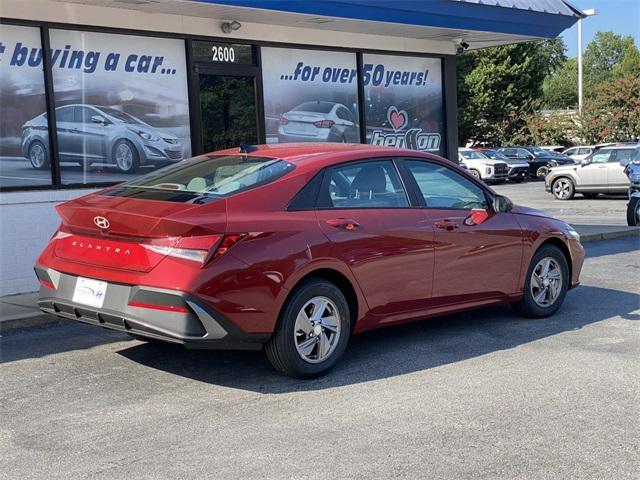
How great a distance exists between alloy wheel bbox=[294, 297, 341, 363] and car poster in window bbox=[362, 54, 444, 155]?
760cm

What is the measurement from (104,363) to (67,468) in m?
1.97

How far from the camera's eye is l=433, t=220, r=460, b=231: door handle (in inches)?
246

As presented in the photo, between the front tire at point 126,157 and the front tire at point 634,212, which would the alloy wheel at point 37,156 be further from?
the front tire at point 634,212

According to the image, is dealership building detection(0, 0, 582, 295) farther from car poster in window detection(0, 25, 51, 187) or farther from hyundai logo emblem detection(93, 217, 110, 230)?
hyundai logo emblem detection(93, 217, 110, 230)

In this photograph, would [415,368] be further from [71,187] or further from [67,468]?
[71,187]

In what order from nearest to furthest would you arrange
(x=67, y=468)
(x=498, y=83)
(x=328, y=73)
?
(x=67, y=468), (x=328, y=73), (x=498, y=83)

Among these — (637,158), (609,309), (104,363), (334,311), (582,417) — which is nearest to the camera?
(582,417)

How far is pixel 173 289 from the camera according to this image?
4812mm

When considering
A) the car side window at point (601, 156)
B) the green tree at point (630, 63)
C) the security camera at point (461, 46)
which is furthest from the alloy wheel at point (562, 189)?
the green tree at point (630, 63)

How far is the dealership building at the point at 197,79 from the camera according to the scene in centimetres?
876

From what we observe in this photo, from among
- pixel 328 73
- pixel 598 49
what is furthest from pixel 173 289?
pixel 598 49

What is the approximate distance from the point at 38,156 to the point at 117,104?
1.26 metres

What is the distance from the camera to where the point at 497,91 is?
4769cm

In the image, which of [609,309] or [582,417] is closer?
[582,417]
